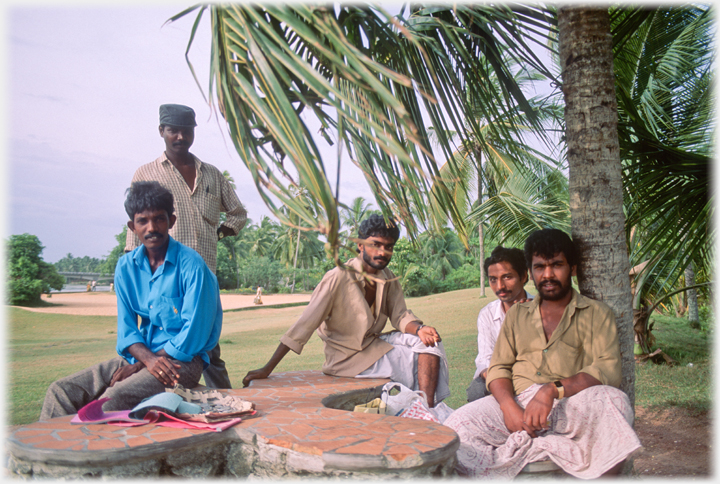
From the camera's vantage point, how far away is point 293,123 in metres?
1.54

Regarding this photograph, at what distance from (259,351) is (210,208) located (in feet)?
22.6

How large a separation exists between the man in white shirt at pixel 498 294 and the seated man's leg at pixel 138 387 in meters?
1.81

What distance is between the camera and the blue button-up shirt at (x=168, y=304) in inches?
113

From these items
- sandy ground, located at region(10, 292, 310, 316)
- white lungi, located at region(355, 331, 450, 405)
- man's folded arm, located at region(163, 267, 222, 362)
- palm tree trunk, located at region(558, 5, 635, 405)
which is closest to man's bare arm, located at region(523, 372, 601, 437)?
palm tree trunk, located at region(558, 5, 635, 405)

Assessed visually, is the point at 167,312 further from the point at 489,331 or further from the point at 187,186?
the point at 489,331

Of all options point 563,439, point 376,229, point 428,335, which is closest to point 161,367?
point 376,229

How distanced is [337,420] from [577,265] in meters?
1.65

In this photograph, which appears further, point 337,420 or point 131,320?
point 131,320

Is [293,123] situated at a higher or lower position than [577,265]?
higher

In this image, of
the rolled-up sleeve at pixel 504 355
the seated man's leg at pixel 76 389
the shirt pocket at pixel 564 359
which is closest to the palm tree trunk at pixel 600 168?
the shirt pocket at pixel 564 359

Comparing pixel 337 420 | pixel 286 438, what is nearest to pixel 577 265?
pixel 337 420

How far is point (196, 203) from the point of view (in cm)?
387

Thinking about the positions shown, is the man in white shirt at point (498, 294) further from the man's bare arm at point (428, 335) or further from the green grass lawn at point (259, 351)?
the green grass lawn at point (259, 351)

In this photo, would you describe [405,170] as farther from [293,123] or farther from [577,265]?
[577,265]
